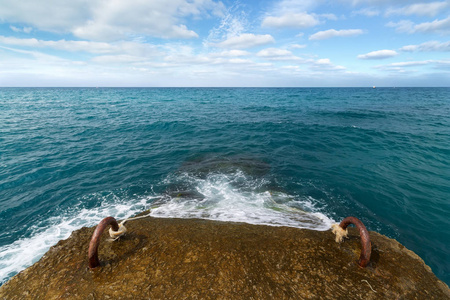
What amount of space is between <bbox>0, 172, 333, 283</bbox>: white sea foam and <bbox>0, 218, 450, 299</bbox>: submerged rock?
191cm

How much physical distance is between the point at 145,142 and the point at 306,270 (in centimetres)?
1900

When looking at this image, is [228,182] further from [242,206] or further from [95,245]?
[95,245]

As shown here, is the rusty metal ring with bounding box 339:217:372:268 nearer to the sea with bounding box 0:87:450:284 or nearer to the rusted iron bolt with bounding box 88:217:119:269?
the sea with bounding box 0:87:450:284

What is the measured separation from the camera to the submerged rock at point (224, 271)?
3.83m

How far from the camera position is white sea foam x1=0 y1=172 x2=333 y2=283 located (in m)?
7.17

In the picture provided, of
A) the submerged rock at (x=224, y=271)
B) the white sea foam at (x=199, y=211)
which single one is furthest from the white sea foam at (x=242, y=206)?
the submerged rock at (x=224, y=271)

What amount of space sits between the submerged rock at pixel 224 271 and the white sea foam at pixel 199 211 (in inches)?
75.4

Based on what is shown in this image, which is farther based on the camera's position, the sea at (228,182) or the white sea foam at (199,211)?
the sea at (228,182)

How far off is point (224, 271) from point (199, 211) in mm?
4256

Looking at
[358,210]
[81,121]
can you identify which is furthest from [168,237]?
[81,121]

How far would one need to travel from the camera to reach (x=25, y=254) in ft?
23.5

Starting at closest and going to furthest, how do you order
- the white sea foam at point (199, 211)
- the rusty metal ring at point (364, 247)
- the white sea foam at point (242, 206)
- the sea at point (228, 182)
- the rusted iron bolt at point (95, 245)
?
1. the rusted iron bolt at point (95, 245)
2. the rusty metal ring at point (364, 247)
3. the white sea foam at point (199, 211)
4. the white sea foam at point (242, 206)
5. the sea at point (228, 182)

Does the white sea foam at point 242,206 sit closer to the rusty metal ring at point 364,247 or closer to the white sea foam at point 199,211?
the white sea foam at point 199,211

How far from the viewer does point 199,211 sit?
8.37 m
